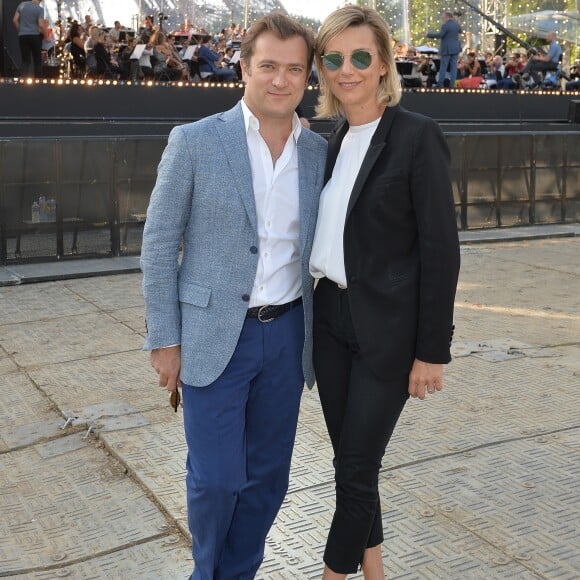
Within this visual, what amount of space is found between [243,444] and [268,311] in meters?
0.42

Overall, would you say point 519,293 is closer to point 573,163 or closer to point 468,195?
point 468,195

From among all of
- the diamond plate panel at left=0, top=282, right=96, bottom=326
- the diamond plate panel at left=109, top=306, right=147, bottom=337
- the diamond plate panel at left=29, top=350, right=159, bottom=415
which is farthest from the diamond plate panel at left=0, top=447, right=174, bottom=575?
the diamond plate panel at left=0, top=282, right=96, bottom=326

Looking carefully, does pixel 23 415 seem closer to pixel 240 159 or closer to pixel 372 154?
pixel 240 159

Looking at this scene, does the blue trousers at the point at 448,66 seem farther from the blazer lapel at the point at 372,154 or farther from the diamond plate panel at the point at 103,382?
the blazer lapel at the point at 372,154

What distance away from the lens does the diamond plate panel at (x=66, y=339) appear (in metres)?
6.27

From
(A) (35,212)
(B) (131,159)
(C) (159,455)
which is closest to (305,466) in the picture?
(C) (159,455)

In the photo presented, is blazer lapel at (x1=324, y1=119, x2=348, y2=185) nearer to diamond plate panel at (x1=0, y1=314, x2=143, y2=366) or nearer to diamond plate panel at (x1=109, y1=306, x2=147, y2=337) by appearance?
diamond plate panel at (x1=0, y1=314, x2=143, y2=366)

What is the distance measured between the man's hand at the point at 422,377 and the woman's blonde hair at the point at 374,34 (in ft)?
2.64

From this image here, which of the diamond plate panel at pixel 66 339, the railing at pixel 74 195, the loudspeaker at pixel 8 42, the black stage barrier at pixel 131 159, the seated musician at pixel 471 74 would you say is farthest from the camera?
the seated musician at pixel 471 74

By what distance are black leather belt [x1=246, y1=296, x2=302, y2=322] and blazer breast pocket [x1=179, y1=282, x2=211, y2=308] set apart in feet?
0.47

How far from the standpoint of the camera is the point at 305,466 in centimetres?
423

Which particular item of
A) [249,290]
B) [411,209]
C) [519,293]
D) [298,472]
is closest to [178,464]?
[298,472]

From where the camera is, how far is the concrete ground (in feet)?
11.0

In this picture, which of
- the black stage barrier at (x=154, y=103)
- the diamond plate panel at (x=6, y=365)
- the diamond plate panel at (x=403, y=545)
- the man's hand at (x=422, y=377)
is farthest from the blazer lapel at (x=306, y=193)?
the black stage barrier at (x=154, y=103)
